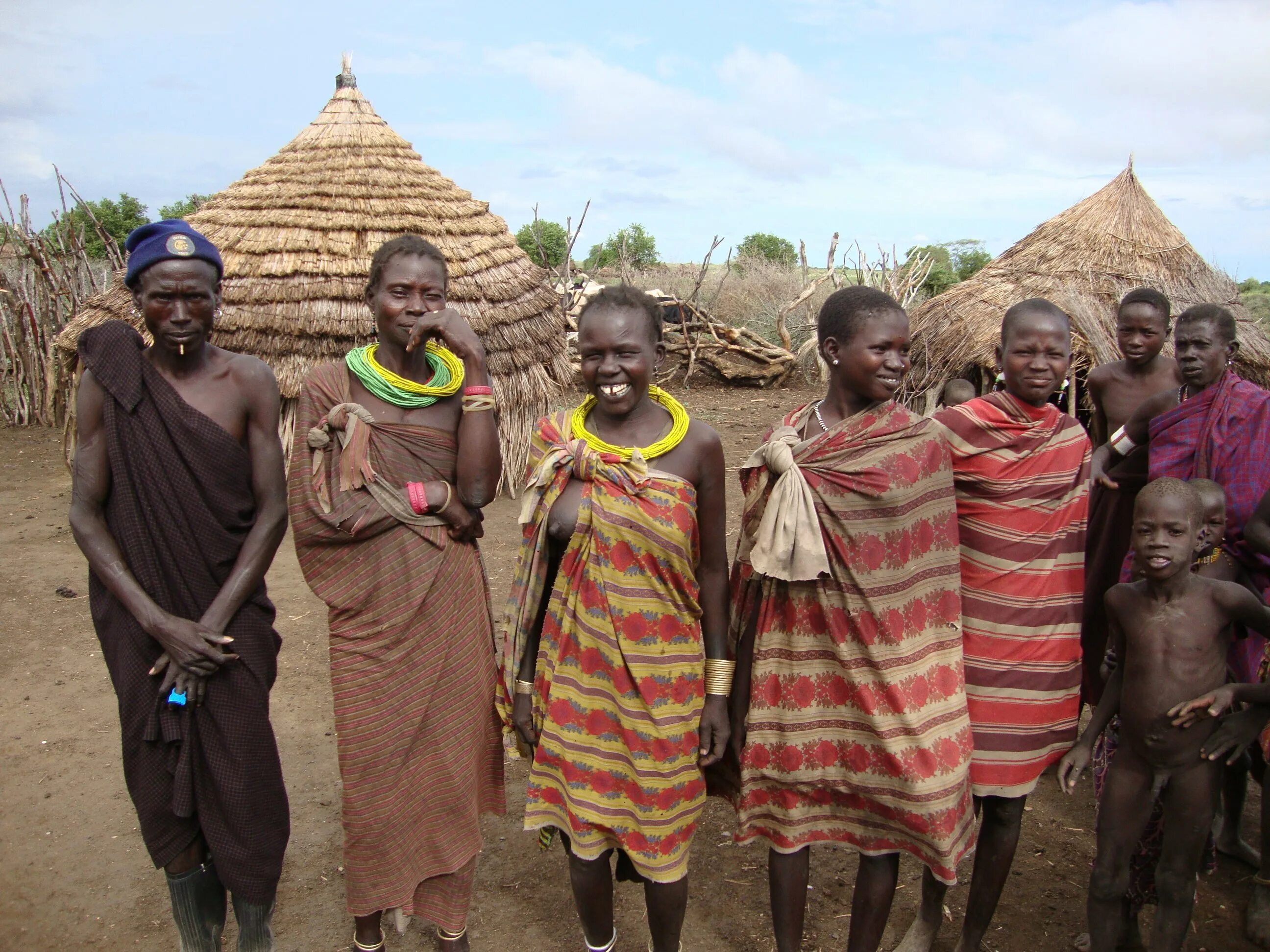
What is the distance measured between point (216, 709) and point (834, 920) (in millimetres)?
1970

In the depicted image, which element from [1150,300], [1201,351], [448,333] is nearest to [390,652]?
[448,333]

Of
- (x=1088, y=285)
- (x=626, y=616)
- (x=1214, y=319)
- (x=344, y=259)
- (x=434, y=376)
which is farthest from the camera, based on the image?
(x=1088, y=285)

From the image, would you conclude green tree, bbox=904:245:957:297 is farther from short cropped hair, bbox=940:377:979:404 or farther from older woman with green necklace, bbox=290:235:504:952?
older woman with green necklace, bbox=290:235:504:952

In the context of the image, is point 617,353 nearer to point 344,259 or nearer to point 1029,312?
point 1029,312

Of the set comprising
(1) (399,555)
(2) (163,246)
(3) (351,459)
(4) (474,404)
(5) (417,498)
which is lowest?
(1) (399,555)

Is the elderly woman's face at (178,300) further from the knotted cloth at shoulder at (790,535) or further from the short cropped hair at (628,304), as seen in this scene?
the knotted cloth at shoulder at (790,535)

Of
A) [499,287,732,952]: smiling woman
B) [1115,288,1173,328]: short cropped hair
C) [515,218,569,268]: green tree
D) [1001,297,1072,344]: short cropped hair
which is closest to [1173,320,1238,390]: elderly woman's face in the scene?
[1115,288,1173,328]: short cropped hair

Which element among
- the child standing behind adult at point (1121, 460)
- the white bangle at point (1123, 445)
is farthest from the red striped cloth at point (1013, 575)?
the white bangle at point (1123, 445)

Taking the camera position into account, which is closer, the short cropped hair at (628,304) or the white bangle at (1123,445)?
the short cropped hair at (628,304)

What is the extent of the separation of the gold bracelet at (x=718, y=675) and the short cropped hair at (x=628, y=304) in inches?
32.9

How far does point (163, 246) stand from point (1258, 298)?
1829 centimetres

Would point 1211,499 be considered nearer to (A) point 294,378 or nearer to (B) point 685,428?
(B) point 685,428

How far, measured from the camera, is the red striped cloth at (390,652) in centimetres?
251

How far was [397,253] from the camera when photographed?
2.52 meters
